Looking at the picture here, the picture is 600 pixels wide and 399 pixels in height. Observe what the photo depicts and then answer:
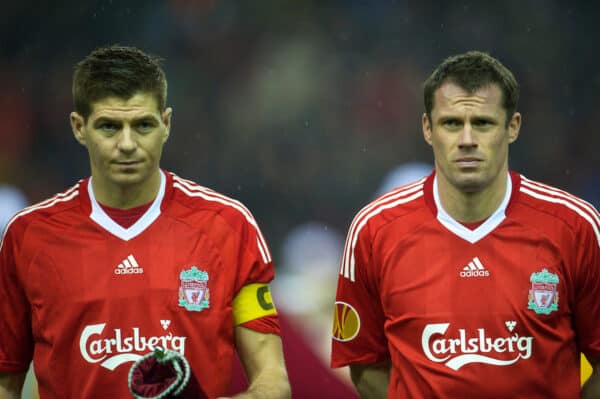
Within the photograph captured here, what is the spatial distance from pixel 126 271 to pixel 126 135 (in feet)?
1.62

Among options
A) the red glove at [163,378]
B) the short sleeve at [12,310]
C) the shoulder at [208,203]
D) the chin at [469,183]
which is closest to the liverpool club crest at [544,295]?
the chin at [469,183]

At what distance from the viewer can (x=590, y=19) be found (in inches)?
381

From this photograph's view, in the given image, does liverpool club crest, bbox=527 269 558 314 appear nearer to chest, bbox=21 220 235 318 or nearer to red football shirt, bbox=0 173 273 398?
red football shirt, bbox=0 173 273 398

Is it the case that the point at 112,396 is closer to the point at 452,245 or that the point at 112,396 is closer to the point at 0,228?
the point at 452,245

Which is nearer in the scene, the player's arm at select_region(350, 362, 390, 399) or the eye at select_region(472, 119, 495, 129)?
the eye at select_region(472, 119, 495, 129)

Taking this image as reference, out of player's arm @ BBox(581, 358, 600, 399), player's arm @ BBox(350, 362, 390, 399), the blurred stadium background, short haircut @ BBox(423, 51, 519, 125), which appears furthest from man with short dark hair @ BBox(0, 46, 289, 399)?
the blurred stadium background

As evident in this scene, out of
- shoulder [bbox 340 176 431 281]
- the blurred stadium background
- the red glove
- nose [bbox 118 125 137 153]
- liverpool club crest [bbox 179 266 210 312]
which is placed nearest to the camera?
the red glove

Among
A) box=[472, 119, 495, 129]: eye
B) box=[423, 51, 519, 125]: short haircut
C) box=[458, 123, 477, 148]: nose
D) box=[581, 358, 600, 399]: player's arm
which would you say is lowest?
box=[581, 358, 600, 399]: player's arm

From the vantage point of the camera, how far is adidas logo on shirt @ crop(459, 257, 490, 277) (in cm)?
394

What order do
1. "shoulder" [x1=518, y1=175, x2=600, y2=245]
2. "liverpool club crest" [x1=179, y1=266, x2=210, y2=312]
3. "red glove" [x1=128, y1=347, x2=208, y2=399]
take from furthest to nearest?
1. "shoulder" [x1=518, y1=175, x2=600, y2=245]
2. "liverpool club crest" [x1=179, y1=266, x2=210, y2=312]
3. "red glove" [x1=128, y1=347, x2=208, y2=399]

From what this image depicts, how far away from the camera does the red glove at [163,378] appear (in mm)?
3135

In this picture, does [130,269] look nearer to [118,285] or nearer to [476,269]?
[118,285]

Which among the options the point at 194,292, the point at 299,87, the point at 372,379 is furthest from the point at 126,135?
the point at 299,87

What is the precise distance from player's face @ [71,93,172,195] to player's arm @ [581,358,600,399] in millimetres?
1754
